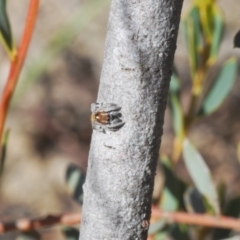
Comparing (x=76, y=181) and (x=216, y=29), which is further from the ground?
(x=216, y=29)

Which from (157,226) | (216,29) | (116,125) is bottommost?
(157,226)

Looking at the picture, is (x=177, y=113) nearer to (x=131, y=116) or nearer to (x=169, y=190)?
(x=169, y=190)

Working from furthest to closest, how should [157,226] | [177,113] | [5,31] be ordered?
[177,113]
[157,226]
[5,31]

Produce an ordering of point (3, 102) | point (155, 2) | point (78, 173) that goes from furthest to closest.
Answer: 1. point (78, 173)
2. point (3, 102)
3. point (155, 2)

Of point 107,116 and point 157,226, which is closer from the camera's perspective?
point 107,116

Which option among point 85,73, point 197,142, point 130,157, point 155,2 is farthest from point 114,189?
point 85,73

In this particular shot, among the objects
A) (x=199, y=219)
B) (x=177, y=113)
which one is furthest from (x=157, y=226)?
(x=177, y=113)

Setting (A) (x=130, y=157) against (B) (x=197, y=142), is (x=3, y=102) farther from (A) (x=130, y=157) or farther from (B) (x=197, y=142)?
(B) (x=197, y=142)
